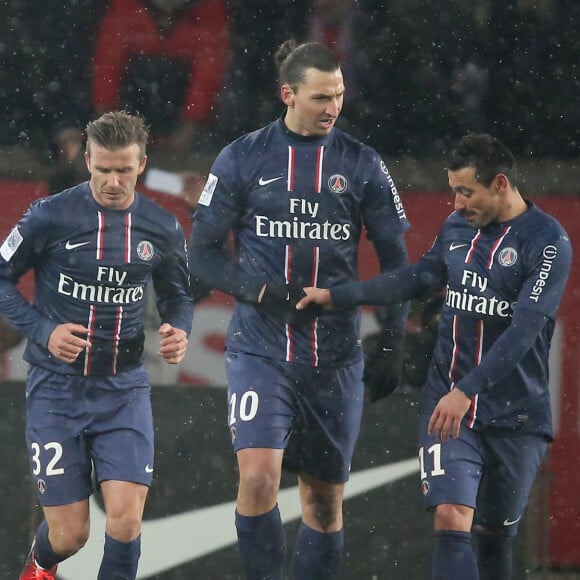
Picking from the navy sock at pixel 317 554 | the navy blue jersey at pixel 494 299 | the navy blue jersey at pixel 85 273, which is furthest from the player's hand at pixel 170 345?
the navy sock at pixel 317 554

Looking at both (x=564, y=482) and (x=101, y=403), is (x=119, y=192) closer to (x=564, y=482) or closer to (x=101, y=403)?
(x=101, y=403)

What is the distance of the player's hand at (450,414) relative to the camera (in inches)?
175

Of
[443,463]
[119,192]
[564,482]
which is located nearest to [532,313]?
[443,463]

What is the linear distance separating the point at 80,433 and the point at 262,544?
0.68 metres

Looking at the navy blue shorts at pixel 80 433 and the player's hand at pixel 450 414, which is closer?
the player's hand at pixel 450 414

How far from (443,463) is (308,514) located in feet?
1.86

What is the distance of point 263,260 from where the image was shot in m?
4.76

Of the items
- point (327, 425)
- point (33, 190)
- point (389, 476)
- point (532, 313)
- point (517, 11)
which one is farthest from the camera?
point (517, 11)

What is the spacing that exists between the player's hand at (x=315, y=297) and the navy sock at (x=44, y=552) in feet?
3.70

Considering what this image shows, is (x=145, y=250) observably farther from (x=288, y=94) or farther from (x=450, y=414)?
(x=450, y=414)

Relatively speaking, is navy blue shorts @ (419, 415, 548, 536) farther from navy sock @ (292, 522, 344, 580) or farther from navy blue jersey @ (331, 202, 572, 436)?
navy sock @ (292, 522, 344, 580)

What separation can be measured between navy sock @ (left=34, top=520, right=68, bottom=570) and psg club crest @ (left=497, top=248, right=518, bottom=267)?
5.56ft

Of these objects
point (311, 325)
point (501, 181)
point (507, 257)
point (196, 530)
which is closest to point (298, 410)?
point (311, 325)

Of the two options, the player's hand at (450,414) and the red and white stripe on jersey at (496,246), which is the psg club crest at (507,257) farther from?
the player's hand at (450,414)
